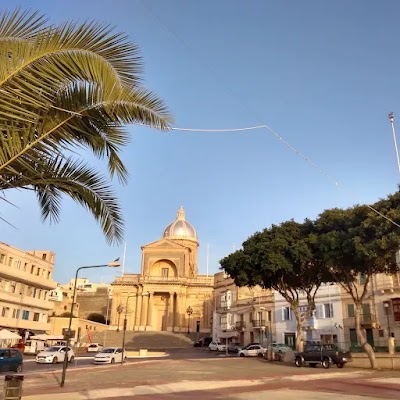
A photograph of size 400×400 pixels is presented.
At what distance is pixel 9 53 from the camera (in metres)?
6.61

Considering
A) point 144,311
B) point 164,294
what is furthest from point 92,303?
point 164,294

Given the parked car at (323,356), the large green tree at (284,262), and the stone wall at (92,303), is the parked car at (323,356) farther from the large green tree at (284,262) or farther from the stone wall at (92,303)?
the stone wall at (92,303)

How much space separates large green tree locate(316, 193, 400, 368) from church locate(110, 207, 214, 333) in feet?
169

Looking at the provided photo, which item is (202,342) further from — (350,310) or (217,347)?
(350,310)

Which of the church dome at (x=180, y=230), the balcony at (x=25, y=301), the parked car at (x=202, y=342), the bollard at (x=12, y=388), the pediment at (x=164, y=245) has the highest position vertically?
the church dome at (x=180, y=230)

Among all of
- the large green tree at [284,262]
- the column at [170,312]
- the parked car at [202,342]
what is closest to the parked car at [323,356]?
the large green tree at [284,262]

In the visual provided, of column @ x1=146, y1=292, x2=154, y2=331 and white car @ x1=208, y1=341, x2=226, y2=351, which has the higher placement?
column @ x1=146, y1=292, x2=154, y2=331

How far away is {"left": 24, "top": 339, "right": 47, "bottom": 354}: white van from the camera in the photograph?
5022 centimetres

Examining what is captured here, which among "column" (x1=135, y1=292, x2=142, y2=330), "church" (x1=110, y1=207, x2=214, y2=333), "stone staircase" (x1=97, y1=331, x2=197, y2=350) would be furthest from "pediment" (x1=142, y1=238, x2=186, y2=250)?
"stone staircase" (x1=97, y1=331, x2=197, y2=350)

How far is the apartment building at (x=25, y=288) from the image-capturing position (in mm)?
52169

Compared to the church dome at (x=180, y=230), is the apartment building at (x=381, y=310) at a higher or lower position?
lower

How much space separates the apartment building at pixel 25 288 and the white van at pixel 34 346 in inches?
133

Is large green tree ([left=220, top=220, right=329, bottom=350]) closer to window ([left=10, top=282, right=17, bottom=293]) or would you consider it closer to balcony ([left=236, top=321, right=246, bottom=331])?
balcony ([left=236, top=321, right=246, bottom=331])

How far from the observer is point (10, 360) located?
27.6 meters
